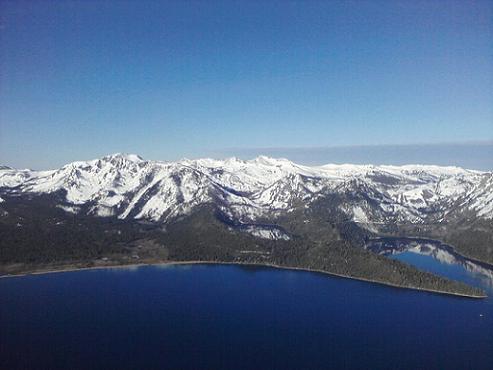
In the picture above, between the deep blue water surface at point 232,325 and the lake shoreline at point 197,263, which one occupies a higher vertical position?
the lake shoreline at point 197,263

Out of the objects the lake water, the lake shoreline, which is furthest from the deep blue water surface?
the lake shoreline

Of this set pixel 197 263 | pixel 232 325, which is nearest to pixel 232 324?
pixel 232 325

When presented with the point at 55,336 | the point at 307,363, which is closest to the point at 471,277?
the point at 307,363

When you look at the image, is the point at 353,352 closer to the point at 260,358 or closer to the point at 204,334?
the point at 260,358

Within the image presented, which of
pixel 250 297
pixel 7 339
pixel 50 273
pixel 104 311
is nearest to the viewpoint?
pixel 7 339

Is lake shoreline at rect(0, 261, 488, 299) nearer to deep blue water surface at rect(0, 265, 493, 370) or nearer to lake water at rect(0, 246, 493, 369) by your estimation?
lake water at rect(0, 246, 493, 369)

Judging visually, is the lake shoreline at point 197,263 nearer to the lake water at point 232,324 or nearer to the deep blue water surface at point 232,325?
the lake water at point 232,324

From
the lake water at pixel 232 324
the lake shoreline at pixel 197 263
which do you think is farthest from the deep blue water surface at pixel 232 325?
the lake shoreline at pixel 197 263
